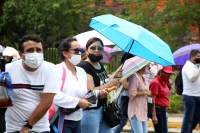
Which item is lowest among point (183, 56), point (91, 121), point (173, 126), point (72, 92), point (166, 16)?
point (173, 126)

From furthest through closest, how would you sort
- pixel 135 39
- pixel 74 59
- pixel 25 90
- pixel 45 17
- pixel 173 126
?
pixel 45 17
pixel 173 126
pixel 135 39
pixel 74 59
pixel 25 90

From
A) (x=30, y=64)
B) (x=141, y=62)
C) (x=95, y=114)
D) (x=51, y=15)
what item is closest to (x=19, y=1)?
(x=51, y=15)

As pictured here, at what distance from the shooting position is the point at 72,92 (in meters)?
6.70

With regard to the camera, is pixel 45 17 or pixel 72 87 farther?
pixel 45 17

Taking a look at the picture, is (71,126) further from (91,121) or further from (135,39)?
(135,39)

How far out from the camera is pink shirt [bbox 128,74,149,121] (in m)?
9.02

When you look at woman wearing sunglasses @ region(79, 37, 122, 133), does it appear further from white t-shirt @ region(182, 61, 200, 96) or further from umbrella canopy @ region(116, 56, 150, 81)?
white t-shirt @ region(182, 61, 200, 96)

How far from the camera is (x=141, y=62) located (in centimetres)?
905

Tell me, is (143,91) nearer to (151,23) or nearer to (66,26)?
(151,23)

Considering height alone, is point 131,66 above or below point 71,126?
above

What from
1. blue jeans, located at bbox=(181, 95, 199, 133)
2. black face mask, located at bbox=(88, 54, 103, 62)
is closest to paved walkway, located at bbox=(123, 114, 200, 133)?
blue jeans, located at bbox=(181, 95, 199, 133)

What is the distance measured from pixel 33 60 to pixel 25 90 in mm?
306

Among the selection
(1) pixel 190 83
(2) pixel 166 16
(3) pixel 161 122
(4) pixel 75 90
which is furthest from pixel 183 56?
(2) pixel 166 16

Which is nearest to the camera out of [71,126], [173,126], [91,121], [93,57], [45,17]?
[71,126]
